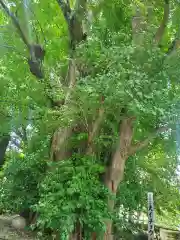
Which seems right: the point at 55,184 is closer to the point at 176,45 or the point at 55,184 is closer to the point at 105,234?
the point at 105,234

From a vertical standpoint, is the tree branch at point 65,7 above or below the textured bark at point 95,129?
above

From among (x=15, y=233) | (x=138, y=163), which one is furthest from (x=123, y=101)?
(x=15, y=233)

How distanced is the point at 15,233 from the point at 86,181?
2.61m

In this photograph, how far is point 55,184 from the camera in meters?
4.88

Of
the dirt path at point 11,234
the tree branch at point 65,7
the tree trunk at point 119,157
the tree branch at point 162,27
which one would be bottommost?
the dirt path at point 11,234

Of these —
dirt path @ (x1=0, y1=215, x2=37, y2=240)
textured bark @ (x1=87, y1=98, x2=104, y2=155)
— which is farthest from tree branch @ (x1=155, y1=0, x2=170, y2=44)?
dirt path @ (x1=0, y1=215, x2=37, y2=240)

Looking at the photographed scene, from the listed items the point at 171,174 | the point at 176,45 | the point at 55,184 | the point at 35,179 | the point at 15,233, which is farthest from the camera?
the point at 171,174

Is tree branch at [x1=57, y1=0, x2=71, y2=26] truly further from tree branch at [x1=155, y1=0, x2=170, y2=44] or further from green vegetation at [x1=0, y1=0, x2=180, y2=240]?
tree branch at [x1=155, y1=0, x2=170, y2=44]

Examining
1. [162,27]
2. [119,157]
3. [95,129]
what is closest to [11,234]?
[119,157]

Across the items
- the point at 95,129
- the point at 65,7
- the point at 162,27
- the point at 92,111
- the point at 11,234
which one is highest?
the point at 65,7

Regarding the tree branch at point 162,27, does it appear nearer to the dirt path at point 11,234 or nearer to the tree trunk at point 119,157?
the tree trunk at point 119,157

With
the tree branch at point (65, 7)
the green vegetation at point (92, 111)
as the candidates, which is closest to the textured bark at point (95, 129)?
the green vegetation at point (92, 111)

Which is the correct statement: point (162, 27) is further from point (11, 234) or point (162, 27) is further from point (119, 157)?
point (11, 234)

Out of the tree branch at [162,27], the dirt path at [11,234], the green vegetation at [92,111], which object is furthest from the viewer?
the dirt path at [11,234]
